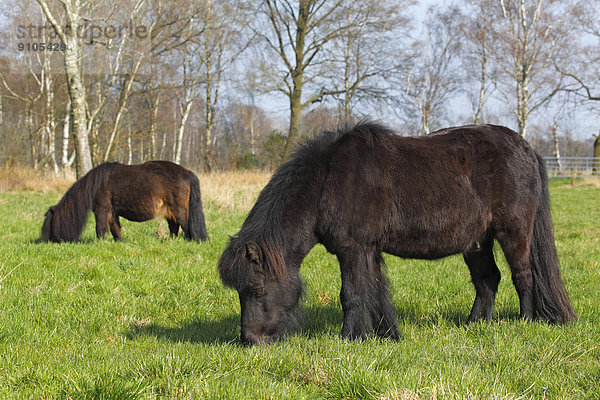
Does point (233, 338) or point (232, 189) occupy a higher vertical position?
point (232, 189)

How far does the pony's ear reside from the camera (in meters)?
3.75

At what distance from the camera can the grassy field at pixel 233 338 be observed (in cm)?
280

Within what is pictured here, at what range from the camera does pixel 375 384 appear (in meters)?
2.77

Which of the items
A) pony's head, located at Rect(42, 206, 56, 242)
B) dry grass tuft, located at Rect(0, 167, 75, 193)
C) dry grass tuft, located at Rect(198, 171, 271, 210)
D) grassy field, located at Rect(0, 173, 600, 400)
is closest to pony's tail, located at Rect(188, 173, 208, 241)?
grassy field, located at Rect(0, 173, 600, 400)

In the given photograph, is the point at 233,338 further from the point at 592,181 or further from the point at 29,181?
the point at 592,181

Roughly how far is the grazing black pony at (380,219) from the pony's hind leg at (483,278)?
0.11m

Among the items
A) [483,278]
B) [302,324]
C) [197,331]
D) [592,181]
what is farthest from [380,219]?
[592,181]

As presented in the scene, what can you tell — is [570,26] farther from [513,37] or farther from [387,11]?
[387,11]

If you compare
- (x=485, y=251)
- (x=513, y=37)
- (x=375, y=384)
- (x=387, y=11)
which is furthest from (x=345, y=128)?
(x=513, y=37)

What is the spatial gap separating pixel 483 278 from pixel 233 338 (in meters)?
2.58

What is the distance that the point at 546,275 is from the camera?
4.56 m

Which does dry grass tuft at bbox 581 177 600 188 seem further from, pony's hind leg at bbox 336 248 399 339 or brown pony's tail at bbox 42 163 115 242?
pony's hind leg at bbox 336 248 399 339

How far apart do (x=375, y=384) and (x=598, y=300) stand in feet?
11.5

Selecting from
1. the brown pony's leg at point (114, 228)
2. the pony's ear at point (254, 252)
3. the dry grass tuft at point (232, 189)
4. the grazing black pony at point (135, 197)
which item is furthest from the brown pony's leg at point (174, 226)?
the pony's ear at point (254, 252)
